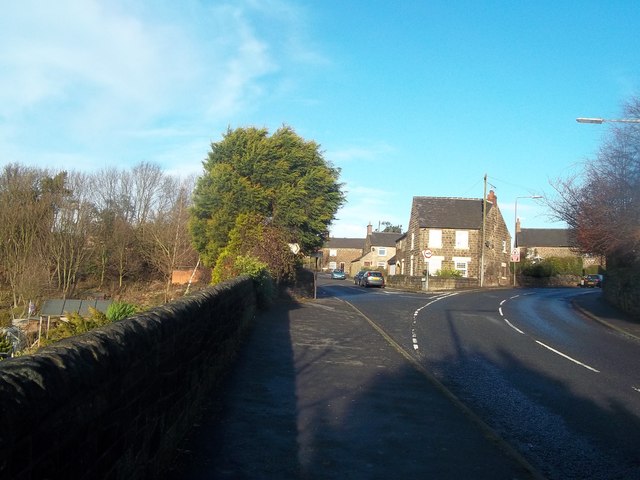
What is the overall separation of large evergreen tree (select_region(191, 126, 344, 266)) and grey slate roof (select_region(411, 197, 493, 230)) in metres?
30.2

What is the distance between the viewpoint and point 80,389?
3.25m

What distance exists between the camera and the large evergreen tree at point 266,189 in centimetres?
2728

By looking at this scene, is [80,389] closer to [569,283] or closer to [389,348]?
[389,348]

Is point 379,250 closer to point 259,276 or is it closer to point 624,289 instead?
point 624,289

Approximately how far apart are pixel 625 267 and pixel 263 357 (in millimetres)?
23462

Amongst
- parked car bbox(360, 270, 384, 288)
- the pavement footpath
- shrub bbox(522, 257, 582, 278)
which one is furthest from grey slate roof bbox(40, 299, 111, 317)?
shrub bbox(522, 257, 582, 278)

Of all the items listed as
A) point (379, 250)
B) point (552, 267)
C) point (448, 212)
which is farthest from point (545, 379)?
point (379, 250)

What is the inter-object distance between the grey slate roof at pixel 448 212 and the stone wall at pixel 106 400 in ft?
173

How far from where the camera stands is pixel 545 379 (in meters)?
11.1

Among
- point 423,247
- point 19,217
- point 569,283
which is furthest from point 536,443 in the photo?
point 569,283

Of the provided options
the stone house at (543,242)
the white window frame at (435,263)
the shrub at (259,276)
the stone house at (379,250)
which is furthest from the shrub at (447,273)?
the stone house at (379,250)

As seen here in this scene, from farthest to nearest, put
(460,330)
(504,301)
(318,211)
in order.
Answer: (504,301) → (318,211) → (460,330)

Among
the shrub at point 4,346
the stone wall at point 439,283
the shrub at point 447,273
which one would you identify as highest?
the shrub at point 447,273

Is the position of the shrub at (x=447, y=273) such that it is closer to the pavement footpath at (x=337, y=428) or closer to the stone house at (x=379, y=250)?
the pavement footpath at (x=337, y=428)
